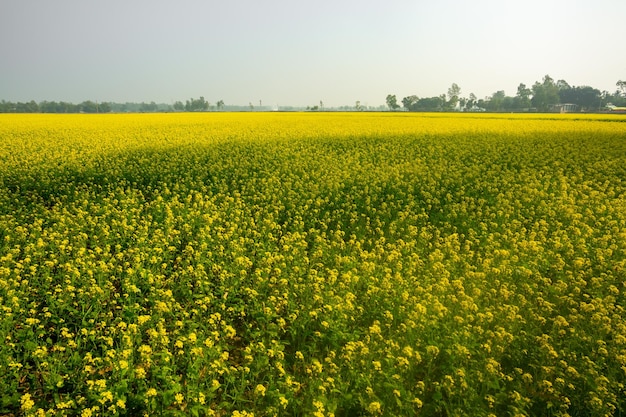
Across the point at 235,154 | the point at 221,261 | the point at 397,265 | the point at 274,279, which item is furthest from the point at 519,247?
the point at 235,154

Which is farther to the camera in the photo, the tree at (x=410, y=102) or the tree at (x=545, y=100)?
the tree at (x=410, y=102)

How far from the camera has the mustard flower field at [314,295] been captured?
470cm

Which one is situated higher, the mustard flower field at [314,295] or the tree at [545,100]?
the tree at [545,100]

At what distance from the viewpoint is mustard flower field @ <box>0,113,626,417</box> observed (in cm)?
470

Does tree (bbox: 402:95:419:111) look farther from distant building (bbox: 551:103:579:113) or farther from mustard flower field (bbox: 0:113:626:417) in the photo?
mustard flower field (bbox: 0:113:626:417)

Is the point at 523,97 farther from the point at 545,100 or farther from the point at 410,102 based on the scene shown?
the point at 410,102

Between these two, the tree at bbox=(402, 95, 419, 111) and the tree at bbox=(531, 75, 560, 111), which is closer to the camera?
the tree at bbox=(531, 75, 560, 111)

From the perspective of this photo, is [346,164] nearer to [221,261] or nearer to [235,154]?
[235,154]

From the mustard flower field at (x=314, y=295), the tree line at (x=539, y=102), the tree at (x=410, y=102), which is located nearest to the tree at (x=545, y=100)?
the tree line at (x=539, y=102)

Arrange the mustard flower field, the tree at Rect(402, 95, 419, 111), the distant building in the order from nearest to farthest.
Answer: the mustard flower field < the distant building < the tree at Rect(402, 95, 419, 111)

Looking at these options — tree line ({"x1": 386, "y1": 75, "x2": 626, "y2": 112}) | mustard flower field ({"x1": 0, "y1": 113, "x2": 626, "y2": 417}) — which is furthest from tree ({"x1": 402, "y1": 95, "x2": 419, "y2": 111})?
mustard flower field ({"x1": 0, "y1": 113, "x2": 626, "y2": 417})

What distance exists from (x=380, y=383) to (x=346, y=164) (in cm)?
1314

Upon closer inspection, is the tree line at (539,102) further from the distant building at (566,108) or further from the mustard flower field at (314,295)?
the mustard flower field at (314,295)

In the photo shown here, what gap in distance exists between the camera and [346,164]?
1730 cm
